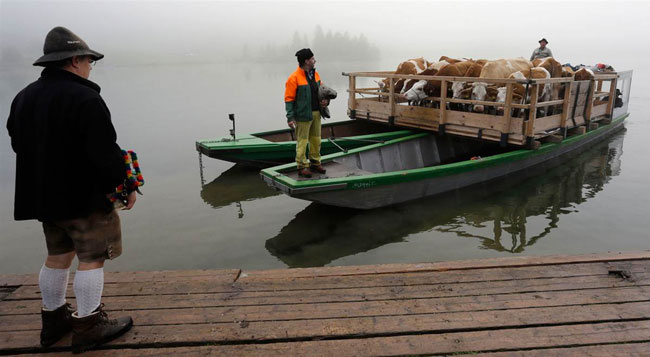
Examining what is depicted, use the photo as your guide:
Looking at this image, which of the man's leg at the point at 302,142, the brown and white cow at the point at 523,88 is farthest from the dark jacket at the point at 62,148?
the brown and white cow at the point at 523,88

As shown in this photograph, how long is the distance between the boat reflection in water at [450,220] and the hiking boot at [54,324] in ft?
11.9

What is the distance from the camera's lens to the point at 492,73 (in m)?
9.84

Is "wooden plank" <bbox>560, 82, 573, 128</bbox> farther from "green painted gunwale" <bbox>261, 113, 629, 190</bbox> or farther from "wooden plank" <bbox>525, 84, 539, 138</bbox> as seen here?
"wooden plank" <bbox>525, 84, 539, 138</bbox>

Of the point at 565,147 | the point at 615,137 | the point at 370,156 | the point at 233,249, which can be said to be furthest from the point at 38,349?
the point at 615,137

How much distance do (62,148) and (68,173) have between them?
0.55 ft

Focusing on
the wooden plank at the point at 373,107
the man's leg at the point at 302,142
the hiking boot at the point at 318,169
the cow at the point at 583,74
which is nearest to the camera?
the man's leg at the point at 302,142

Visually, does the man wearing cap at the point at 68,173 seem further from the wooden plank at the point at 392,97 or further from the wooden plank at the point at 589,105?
the wooden plank at the point at 589,105

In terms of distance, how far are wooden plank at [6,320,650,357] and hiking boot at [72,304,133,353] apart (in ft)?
0.25

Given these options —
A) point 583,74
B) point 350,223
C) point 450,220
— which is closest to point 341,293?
point 350,223

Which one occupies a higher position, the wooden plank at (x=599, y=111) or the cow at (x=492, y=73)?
the cow at (x=492, y=73)

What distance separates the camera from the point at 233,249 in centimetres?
708

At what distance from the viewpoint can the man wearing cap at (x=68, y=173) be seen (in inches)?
110

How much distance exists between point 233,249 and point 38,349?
4016mm

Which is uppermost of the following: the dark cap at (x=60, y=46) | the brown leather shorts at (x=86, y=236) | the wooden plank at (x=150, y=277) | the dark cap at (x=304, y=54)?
the dark cap at (x=304, y=54)
